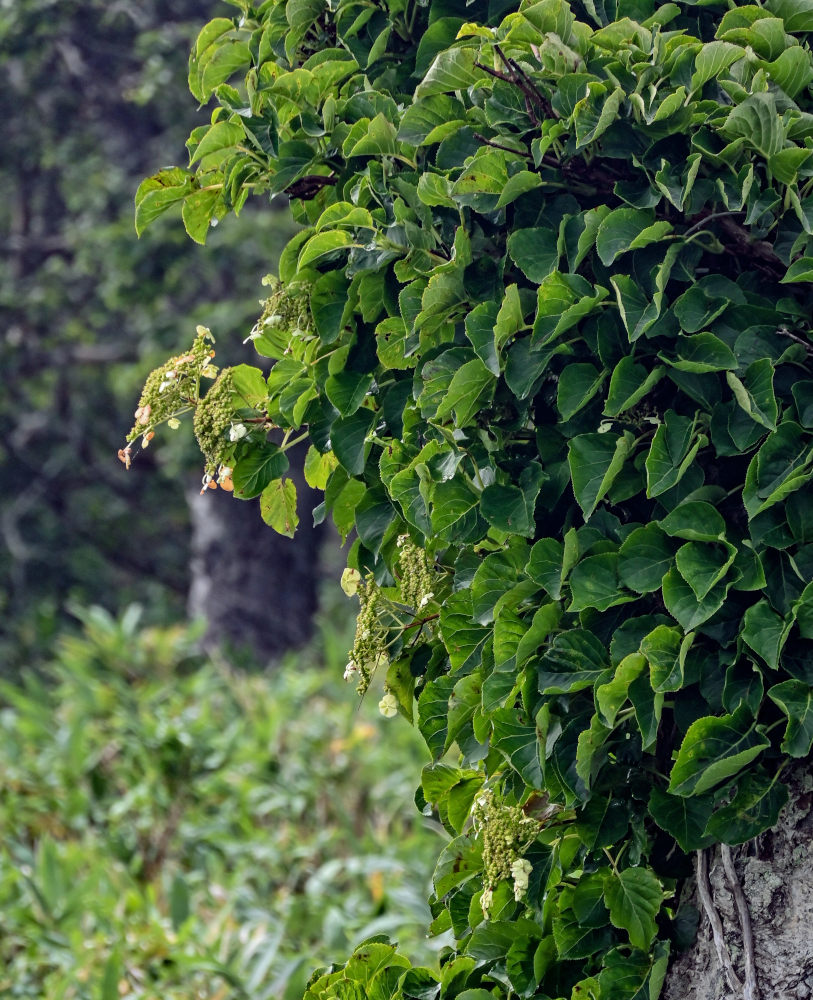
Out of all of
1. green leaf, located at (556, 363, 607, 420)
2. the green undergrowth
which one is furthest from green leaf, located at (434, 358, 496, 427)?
the green undergrowth

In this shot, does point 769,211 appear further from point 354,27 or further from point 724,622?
point 354,27

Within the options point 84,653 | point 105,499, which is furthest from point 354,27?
point 105,499

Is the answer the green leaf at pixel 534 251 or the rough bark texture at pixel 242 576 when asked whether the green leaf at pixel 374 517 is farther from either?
the rough bark texture at pixel 242 576

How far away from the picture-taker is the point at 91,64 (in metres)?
10.8

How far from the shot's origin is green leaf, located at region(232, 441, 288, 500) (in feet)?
7.15

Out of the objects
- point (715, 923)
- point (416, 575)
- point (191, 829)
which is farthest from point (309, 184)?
point (191, 829)

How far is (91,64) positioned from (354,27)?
9.68m

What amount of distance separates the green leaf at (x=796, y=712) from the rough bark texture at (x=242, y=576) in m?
8.17

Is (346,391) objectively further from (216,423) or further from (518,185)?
(518,185)

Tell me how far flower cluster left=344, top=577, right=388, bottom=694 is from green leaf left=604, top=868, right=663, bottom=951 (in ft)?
1.71

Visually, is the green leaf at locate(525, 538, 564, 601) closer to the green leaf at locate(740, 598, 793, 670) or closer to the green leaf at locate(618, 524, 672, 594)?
the green leaf at locate(618, 524, 672, 594)

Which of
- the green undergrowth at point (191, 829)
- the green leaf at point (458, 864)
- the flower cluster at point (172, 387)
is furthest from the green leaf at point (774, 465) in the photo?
the green undergrowth at point (191, 829)

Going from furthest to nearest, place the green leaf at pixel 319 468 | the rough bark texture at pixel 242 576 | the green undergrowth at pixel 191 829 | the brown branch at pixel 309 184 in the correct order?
the rough bark texture at pixel 242 576
the green undergrowth at pixel 191 829
the green leaf at pixel 319 468
the brown branch at pixel 309 184

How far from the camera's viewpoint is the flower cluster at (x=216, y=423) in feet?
7.01
